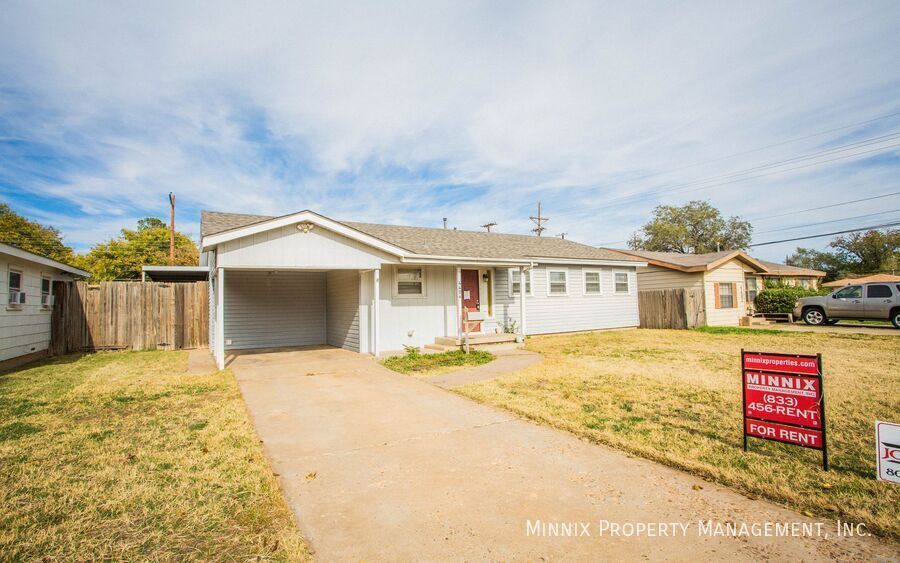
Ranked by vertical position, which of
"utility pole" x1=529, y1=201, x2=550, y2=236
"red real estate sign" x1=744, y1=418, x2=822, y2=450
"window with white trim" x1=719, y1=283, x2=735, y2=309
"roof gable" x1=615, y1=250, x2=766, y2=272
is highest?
"utility pole" x1=529, y1=201, x2=550, y2=236

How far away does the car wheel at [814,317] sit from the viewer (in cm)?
1976

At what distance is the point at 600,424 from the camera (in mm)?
5270

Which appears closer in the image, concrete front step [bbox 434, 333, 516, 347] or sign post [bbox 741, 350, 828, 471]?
sign post [bbox 741, 350, 828, 471]

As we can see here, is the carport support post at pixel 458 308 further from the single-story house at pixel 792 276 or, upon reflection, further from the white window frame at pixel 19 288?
the single-story house at pixel 792 276

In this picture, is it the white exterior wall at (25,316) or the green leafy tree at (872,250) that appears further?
the green leafy tree at (872,250)

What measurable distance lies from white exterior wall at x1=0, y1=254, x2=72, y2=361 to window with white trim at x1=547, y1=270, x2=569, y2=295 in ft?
53.5

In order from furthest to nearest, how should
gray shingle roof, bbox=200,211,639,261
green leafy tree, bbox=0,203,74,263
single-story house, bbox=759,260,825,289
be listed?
green leafy tree, bbox=0,203,74,263, single-story house, bbox=759,260,825,289, gray shingle roof, bbox=200,211,639,261

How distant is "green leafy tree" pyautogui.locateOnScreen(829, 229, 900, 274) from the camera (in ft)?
160

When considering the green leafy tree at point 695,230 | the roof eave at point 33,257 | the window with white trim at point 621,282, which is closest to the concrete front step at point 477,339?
the window with white trim at point 621,282

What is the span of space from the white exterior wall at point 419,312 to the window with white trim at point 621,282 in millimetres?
9174

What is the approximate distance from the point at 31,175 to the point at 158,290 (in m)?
33.3

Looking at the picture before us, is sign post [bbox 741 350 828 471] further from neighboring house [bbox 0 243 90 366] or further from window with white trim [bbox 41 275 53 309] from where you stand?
window with white trim [bbox 41 275 53 309]

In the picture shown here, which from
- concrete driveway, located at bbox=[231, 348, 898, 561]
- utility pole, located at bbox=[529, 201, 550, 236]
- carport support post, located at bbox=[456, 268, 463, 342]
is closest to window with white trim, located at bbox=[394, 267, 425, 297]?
carport support post, located at bbox=[456, 268, 463, 342]

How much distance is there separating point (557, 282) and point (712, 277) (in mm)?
8668
